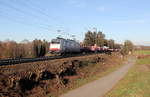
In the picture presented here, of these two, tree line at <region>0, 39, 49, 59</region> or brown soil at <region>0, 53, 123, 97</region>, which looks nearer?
brown soil at <region>0, 53, 123, 97</region>

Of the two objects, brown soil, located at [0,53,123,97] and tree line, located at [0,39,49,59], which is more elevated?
tree line, located at [0,39,49,59]

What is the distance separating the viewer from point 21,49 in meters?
36.2

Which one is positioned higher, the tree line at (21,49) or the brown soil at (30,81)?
the tree line at (21,49)

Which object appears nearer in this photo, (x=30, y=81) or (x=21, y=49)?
(x=30, y=81)

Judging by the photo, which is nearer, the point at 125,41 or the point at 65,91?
the point at 65,91

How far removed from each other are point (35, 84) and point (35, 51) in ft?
87.5

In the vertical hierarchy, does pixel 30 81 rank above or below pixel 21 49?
below

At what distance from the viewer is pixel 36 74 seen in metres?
16.0

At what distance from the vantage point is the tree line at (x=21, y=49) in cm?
3260

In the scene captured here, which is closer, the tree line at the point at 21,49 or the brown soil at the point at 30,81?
the brown soil at the point at 30,81

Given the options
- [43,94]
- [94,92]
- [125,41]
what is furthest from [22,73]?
[125,41]

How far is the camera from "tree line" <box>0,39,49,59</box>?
107 ft

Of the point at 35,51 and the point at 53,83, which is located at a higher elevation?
the point at 35,51

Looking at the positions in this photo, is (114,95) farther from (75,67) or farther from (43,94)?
(75,67)
